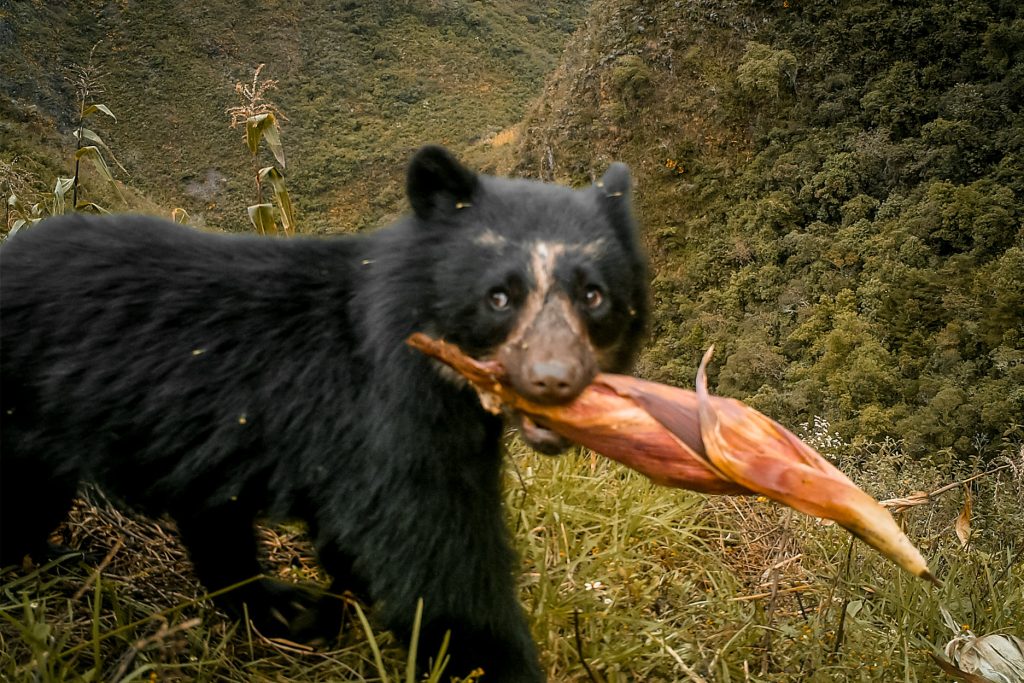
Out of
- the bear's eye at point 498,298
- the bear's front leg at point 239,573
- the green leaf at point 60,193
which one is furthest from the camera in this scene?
the green leaf at point 60,193

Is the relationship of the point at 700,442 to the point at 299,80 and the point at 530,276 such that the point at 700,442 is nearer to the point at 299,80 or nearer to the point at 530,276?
the point at 530,276

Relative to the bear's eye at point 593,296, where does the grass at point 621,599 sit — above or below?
below

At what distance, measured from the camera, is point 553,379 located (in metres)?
2.14

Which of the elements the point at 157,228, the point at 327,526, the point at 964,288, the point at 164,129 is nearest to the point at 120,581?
the point at 327,526

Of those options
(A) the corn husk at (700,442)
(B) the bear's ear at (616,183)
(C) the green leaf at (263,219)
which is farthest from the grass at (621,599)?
(C) the green leaf at (263,219)

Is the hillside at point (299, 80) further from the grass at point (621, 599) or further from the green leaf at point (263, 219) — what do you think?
the grass at point (621, 599)

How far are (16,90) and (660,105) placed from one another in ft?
128

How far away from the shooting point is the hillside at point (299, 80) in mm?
60500

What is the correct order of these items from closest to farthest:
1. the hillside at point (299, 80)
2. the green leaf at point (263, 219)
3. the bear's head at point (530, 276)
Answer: the bear's head at point (530, 276)
the green leaf at point (263, 219)
the hillside at point (299, 80)

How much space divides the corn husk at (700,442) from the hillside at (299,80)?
48.8 meters

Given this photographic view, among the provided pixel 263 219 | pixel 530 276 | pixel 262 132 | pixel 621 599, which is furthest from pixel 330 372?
pixel 262 132

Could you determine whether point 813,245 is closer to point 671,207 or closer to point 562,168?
point 671,207

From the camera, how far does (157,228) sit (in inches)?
106

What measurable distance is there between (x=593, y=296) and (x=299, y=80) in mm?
89862
